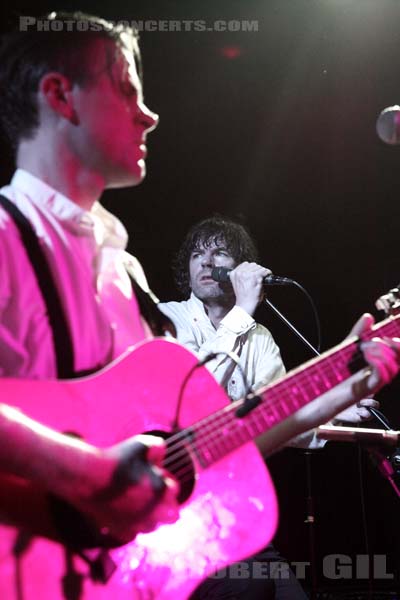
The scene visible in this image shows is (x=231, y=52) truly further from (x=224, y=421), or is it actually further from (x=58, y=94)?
(x=224, y=421)

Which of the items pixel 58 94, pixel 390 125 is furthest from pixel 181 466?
pixel 390 125

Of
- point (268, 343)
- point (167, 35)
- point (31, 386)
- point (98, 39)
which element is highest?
point (167, 35)

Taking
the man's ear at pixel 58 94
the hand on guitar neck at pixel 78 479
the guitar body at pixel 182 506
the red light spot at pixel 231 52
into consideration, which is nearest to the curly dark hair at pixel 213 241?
the red light spot at pixel 231 52

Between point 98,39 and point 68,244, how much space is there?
58 cm

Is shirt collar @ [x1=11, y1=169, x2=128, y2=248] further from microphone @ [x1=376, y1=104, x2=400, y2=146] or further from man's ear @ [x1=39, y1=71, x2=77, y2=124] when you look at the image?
microphone @ [x1=376, y1=104, x2=400, y2=146]

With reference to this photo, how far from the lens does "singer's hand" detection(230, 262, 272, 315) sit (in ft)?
11.9

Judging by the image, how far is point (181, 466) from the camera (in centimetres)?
153

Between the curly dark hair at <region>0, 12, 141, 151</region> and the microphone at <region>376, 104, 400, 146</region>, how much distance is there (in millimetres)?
1084

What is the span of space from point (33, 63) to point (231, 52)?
3.09 meters

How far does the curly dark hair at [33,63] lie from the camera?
1.73 m

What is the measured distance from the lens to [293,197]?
5.23 meters

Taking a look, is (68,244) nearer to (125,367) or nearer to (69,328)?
(69,328)

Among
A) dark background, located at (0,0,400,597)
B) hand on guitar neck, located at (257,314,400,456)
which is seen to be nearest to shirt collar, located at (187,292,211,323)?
dark background, located at (0,0,400,597)

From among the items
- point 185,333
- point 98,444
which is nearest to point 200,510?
point 98,444
